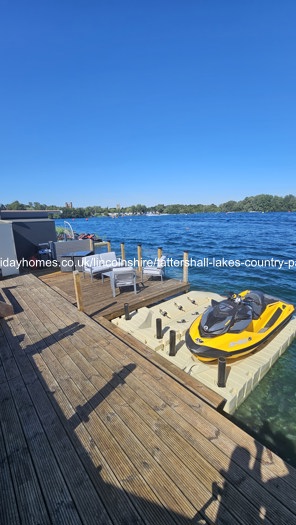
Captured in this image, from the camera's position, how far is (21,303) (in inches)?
236

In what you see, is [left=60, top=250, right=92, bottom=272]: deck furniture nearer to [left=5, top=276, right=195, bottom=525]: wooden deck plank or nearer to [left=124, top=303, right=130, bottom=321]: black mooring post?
[left=124, top=303, right=130, bottom=321]: black mooring post

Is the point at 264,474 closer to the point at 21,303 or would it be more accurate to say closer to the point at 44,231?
the point at 21,303

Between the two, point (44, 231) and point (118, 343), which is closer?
point (118, 343)

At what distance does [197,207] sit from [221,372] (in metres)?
114

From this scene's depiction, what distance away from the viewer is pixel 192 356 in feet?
16.8

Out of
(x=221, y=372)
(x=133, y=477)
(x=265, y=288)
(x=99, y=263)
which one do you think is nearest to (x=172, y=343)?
(x=221, y=372)

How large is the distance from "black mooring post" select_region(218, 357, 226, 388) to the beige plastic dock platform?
12cm

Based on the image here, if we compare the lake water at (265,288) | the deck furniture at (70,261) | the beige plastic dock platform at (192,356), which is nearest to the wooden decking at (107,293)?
the deck furniture at (70,261)

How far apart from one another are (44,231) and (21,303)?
20.0 ft

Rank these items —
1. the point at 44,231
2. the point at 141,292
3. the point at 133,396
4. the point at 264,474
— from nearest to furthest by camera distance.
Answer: the point at 264,474, the point at 133,396, the point at 141,292, the point at 44,231

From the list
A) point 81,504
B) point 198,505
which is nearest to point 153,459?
point 198,505

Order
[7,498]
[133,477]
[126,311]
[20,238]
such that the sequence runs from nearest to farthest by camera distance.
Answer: [7,498] < [133,477] < [126,311] < [20,238]

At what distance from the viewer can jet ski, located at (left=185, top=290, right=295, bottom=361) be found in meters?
4.72

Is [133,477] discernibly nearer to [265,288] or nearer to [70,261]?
[70,261]
